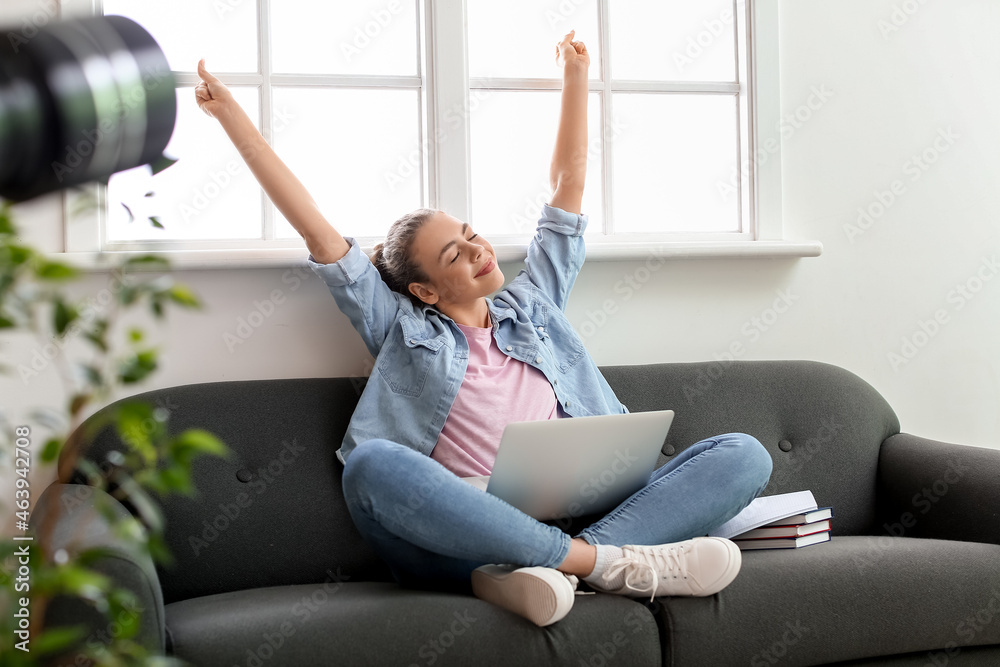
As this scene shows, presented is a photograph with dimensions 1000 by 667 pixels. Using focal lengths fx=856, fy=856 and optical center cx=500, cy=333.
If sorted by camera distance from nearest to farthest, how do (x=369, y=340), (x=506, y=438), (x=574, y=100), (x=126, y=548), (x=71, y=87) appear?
(x=71, y=87), (x=126, y=548), (x=506, y=438), (x=369, y=340), (x=574, y=100)

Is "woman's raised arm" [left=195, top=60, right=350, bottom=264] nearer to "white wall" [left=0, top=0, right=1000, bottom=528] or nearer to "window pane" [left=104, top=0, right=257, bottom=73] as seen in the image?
"window pane" [left=104, top=0, right=257, bottom=73]

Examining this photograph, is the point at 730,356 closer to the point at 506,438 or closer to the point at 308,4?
the point at 506,438

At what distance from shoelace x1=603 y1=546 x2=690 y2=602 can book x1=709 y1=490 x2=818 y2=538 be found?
0.22m

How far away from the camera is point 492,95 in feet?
7.61

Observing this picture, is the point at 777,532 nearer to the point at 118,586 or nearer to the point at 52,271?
the point at 118,586

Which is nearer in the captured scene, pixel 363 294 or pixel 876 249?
pixel 363 294

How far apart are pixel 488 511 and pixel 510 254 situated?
91 centimetres

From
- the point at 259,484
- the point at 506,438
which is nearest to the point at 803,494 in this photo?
the point at 506,438

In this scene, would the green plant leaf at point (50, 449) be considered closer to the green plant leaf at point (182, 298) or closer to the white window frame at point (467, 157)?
the green plant leaf at point (182, 298)

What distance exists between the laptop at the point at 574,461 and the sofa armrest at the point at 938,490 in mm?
721

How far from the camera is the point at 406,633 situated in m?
1.31

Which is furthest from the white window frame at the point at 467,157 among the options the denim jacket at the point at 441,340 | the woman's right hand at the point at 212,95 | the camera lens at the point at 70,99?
the camera lens at the point at 70,99

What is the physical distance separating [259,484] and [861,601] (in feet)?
3.90

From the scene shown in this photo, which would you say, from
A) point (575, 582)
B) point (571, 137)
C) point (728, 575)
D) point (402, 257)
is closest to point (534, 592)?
point (575, 582)
